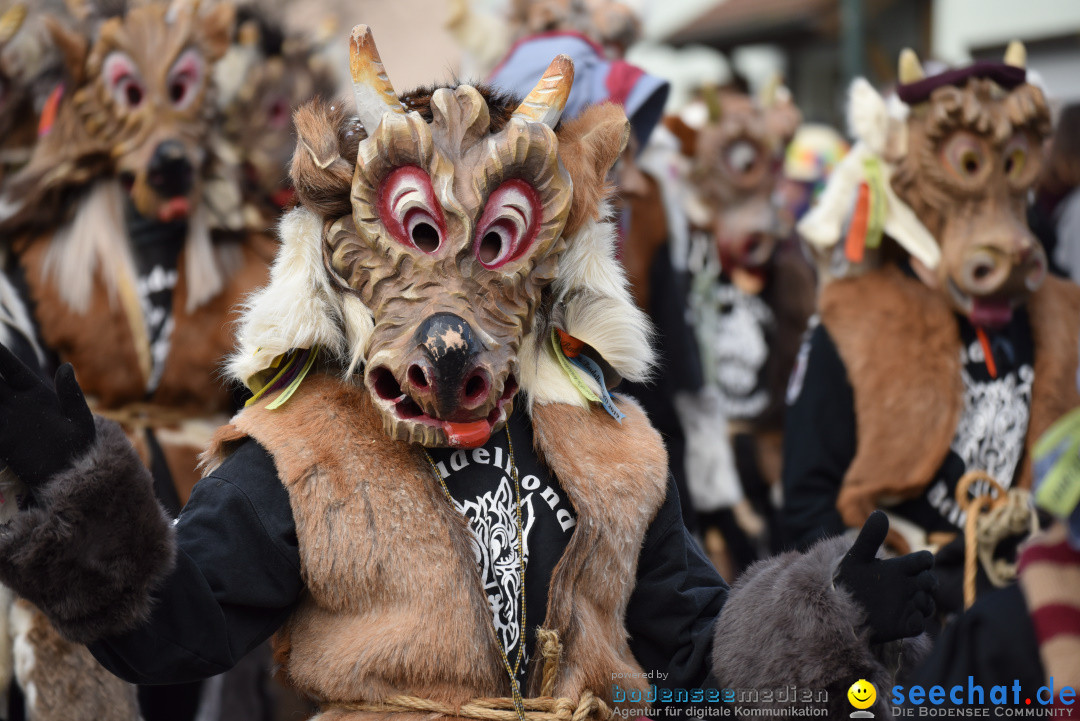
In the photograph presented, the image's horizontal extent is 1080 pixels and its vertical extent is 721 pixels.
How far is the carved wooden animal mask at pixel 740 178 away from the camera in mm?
6008

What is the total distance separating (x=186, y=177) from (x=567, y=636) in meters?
2.67

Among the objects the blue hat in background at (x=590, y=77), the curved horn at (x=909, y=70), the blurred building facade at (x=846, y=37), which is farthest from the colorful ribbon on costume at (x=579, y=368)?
the blurred building facade at (x=846, y=37)

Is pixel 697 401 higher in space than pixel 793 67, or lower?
higher

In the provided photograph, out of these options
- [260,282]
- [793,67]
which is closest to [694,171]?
[260,282]

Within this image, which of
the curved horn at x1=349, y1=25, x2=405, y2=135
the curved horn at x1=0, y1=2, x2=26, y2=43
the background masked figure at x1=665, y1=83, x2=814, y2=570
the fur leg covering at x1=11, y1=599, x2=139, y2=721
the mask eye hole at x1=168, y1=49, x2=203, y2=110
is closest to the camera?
the curved horn at x1=349, y1=25, x2=405, y2=135

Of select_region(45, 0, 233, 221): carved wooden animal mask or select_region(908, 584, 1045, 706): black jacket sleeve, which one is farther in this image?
select_region(45, 0, 233, 221): carved wooden animal mask

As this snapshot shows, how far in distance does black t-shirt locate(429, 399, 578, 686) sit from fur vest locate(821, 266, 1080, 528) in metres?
1.48

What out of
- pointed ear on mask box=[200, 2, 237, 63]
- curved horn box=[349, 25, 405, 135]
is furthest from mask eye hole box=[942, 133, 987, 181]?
pointed ear on mask box=[200, 2, 237, 63]

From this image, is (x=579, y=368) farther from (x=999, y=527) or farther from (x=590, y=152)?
(x=999, y=527)

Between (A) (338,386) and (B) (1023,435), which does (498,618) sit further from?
(B) (1023,435)

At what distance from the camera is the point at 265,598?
6.46 ft

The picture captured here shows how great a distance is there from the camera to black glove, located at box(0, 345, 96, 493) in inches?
68.4

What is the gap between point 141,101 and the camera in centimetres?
409

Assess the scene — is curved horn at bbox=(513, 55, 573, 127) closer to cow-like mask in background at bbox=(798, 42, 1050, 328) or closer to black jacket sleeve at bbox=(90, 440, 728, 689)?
black jacket sleeve at bbox=(90, 440, 728, 689)
